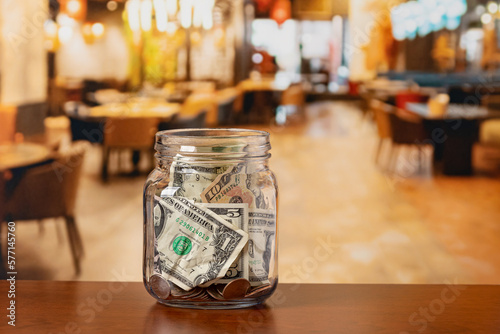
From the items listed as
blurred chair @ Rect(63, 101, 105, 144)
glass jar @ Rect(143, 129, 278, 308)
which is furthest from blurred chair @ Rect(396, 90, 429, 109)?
glass jar @ Rect(143, 129, 278, 308)

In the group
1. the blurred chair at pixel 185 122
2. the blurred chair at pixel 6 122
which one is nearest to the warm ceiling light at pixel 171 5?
the blurred chair at pixel 185 122

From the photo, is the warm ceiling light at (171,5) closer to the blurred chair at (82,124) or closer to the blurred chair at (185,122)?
the blurred chair at (185,122)

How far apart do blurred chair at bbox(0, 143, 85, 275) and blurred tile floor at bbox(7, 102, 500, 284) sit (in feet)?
1.70

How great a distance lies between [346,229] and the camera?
506 cm

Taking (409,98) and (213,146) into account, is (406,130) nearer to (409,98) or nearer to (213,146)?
(409,98)

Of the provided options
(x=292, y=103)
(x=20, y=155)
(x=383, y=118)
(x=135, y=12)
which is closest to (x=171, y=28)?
(x=292, y=103)

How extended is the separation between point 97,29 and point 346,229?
11905mm

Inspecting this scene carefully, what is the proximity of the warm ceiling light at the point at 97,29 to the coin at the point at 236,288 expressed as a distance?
1522cm

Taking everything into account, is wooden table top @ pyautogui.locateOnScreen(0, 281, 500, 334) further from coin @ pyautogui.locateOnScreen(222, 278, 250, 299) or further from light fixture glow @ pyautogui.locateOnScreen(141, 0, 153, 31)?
light fixture glow @ pyautogui.locateOnScreen(141, 0, 153, 31)

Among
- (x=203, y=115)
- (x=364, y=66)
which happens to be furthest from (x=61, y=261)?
(x=364, y=66)

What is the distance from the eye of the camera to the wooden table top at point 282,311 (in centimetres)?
77

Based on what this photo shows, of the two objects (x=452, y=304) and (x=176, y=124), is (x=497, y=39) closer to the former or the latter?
(x=176, y=124)

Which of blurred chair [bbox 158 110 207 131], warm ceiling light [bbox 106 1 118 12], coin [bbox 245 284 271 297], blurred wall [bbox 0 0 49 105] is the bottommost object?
blurred chair [bbox 158 110 207 131]

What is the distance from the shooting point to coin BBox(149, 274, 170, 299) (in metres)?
0.83
